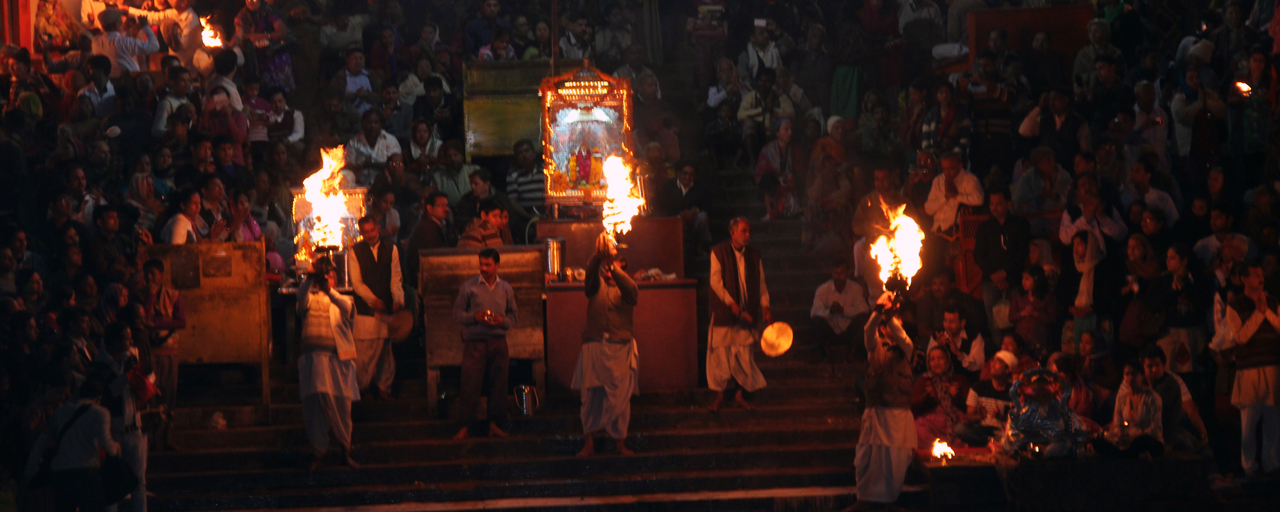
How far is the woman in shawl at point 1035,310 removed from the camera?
468 inches

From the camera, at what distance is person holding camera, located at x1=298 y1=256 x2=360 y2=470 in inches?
414

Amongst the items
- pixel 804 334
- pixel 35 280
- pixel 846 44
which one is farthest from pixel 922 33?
pixel 35 280

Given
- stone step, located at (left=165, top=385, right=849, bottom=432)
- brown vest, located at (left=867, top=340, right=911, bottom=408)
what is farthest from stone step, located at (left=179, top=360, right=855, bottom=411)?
brown vest, located at (left=867, top=340, right=911, bottom=408)

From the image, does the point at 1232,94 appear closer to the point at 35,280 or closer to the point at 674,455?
the point at 674,455

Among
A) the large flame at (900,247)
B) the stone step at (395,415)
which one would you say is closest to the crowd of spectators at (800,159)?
the stone step at (395,415)

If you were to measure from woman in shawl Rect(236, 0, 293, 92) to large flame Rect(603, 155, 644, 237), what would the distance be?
5411 millimetres

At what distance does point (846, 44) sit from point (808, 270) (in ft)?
13.8

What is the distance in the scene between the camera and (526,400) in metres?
11.3

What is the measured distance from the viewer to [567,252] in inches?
508

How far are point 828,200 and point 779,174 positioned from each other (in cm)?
124

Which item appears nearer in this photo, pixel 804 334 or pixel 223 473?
pixel 223 473

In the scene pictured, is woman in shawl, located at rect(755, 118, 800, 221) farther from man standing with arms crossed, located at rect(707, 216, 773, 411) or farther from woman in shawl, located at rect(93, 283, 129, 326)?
woman in shawl, located at rect(93, 283, 129, 326)

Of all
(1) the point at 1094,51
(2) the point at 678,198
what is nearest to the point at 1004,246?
(1) the point at 1094,51

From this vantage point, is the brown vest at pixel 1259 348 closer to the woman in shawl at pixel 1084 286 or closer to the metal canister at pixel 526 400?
the woman in shawl at pixel 1084 286
